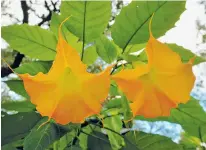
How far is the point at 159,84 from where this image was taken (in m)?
0.34

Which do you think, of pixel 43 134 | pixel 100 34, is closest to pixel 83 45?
pixel 100 34

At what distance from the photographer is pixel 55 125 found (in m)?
0.47

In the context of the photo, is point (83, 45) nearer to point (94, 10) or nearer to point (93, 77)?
point (94, 10)

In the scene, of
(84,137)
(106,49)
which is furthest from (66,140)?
(106,49)

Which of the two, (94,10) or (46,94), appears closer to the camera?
(46,94)

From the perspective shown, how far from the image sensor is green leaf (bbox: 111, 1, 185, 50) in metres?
0.47

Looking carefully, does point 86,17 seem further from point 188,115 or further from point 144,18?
point 188,115

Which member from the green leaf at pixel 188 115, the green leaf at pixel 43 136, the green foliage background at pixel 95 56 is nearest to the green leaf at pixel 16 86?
the green foliage background at pixel 95 56

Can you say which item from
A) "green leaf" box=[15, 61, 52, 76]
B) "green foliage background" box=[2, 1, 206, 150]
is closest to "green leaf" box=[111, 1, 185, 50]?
"green foliage background" box=[2, 1, 206, 150]

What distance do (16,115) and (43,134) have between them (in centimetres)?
7

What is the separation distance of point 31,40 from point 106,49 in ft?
0.38

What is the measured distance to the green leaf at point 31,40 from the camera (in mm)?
536

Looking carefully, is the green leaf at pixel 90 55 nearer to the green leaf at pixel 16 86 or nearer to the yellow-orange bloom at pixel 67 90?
the green leaf at pixel 16 86

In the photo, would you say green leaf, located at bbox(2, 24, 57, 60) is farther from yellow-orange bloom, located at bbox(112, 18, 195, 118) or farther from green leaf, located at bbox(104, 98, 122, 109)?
yellow-orange bloom, located at bbox(112, 18, 195, 118)
